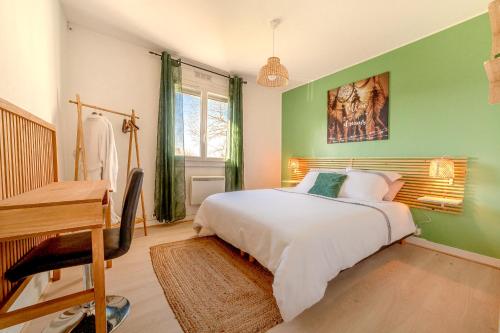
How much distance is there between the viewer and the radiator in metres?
3.41

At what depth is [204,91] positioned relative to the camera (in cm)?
358

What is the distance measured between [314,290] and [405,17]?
115 inches

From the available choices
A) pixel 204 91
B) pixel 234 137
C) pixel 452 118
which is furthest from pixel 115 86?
pixel 452 118

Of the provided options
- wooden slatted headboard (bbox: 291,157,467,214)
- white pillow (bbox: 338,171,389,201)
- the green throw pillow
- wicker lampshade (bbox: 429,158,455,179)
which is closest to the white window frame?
the green throw pillow

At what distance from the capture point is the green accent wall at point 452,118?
2094 mm

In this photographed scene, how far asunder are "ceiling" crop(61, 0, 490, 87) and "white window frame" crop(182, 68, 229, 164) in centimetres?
39

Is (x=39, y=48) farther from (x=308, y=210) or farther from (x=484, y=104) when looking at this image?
(x=484, y=104)

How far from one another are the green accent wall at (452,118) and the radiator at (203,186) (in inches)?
95.7

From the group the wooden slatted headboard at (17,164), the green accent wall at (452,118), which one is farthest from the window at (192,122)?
the green accent wall at (452,118)

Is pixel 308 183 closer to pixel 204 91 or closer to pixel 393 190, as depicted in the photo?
pixel 393 190

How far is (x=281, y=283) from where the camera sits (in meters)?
1.25

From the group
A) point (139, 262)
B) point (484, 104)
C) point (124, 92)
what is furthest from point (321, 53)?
point (139, 262)

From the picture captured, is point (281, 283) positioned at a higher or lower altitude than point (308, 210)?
lower

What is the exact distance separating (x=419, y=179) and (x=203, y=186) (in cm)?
312
